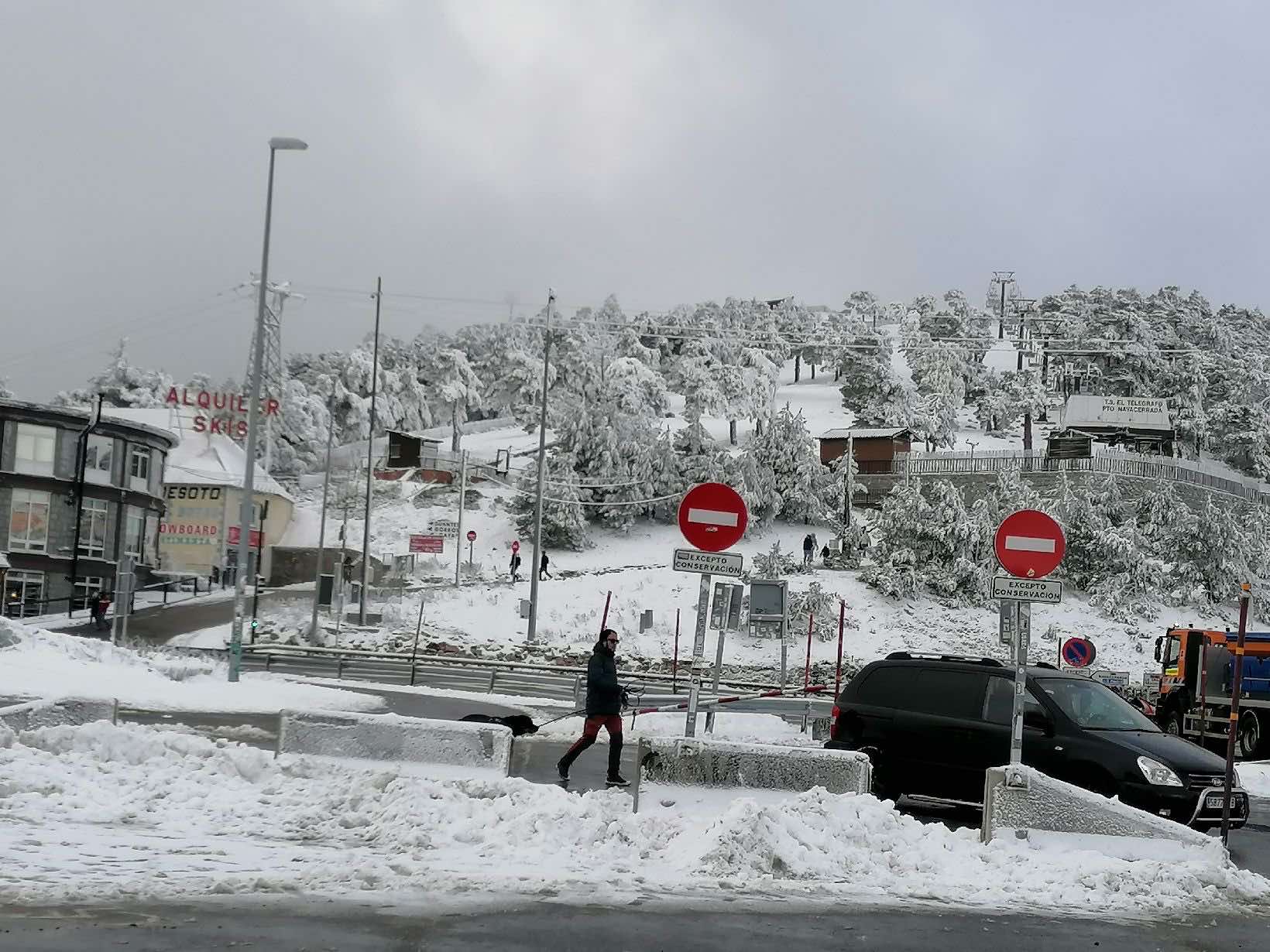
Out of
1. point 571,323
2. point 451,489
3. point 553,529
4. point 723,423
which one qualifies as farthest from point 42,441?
point 571,323

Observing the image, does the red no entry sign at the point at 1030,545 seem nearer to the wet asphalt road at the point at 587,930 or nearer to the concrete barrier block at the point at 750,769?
the concrete barrier block at the point at 750,769

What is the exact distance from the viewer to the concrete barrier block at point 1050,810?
1047cm

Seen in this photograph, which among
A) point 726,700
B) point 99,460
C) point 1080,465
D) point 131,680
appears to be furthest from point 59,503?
point 1080,465

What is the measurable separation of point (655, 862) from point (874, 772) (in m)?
5.32

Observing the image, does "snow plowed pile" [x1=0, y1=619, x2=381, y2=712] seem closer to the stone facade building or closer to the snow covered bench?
the snow covered bench

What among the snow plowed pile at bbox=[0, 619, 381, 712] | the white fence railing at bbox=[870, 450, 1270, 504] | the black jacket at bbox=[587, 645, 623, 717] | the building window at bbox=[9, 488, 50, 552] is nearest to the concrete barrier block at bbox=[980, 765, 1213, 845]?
the black jacket at bbox=[587, 645, 623, 717]

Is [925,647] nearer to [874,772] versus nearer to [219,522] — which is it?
[874,772]

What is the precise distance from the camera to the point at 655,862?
9523 mm

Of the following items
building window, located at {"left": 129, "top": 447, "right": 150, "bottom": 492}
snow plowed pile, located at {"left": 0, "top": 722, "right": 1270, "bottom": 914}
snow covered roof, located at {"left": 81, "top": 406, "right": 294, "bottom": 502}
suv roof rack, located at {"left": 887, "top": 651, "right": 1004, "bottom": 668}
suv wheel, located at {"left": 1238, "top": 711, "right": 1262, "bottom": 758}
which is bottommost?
suv wheel, located at {"left": 1238, "top": 711, "right": 1262, "bottom": 758}

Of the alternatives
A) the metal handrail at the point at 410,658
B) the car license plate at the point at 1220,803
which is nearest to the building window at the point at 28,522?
the metal handrail at the point at 410,658

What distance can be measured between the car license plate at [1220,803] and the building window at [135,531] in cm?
5327

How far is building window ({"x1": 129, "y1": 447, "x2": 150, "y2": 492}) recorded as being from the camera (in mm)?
60312

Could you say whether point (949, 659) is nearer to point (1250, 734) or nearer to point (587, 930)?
point (587, 930)

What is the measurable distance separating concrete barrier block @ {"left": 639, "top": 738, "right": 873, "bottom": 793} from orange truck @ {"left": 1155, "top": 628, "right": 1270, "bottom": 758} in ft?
58.1
